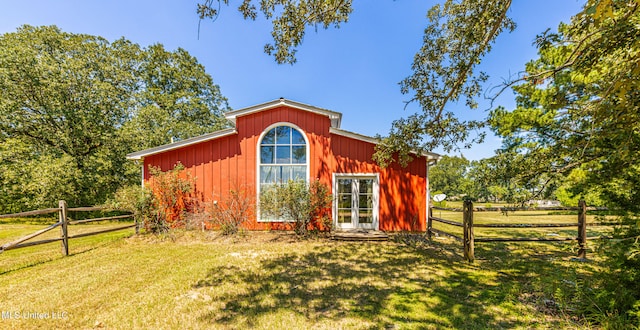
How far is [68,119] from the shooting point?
13414 millimetres

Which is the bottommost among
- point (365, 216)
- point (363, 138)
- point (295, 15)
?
point (365, 216)

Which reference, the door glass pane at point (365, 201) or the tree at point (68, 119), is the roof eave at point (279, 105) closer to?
the door glass pane at point (365, 201)

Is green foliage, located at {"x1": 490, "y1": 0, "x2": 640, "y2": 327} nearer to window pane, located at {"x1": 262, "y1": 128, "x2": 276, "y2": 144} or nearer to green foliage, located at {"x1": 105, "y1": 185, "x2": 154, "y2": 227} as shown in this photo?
window pane, located at {"x1": 262, "y1": 128, "x2": 276, "y2": 144}

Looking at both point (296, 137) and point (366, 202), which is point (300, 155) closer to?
point (296, 137)

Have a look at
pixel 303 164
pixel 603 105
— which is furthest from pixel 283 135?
pixel 603 105

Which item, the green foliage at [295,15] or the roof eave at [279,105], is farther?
the roof eave at [279,105]

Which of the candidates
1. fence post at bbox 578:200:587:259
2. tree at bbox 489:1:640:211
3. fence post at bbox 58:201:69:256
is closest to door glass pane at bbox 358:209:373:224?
tree at bbox 489:1:640:211

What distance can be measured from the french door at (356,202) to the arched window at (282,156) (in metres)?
1.48

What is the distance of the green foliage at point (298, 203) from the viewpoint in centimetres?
752

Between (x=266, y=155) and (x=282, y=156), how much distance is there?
621 mm

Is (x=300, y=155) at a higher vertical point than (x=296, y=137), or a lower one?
lower

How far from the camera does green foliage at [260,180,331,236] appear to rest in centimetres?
752

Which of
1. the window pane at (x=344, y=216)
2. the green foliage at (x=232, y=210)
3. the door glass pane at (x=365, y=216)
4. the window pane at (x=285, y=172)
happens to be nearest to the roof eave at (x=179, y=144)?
the green foliage at (x=232, y=210)

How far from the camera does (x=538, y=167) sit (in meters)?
4.17
